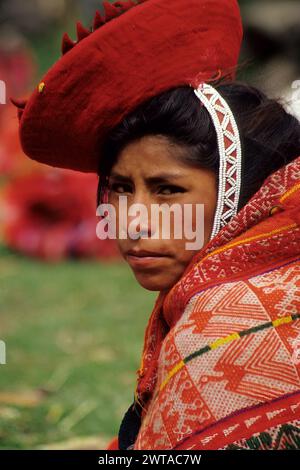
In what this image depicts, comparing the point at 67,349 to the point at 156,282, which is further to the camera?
the point at 67,349

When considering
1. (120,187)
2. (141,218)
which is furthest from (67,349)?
(141,218)

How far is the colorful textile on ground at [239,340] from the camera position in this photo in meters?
1.75

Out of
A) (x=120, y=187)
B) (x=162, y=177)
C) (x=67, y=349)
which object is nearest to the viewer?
(x=162, y=177)

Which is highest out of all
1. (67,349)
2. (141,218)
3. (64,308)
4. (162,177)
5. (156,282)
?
(162,177)

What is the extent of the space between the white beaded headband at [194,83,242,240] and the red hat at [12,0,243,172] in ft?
0.35

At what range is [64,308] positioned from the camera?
5.52 meters

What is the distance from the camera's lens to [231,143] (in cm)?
216

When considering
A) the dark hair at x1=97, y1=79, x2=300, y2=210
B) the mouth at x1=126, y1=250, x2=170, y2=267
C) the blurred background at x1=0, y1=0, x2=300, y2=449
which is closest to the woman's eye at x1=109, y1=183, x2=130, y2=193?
the dark hair at x1=97, y1=79, x2=300, y2=210

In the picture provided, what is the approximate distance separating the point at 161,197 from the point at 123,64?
1.15 ft

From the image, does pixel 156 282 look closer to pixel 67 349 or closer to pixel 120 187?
pixel 120 187

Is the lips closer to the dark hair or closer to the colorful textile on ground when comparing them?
the colorful textile on ground

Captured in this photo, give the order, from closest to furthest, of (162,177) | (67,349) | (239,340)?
(239,340), (162,177), (67,349)

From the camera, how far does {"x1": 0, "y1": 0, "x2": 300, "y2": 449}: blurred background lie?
3480 mm
